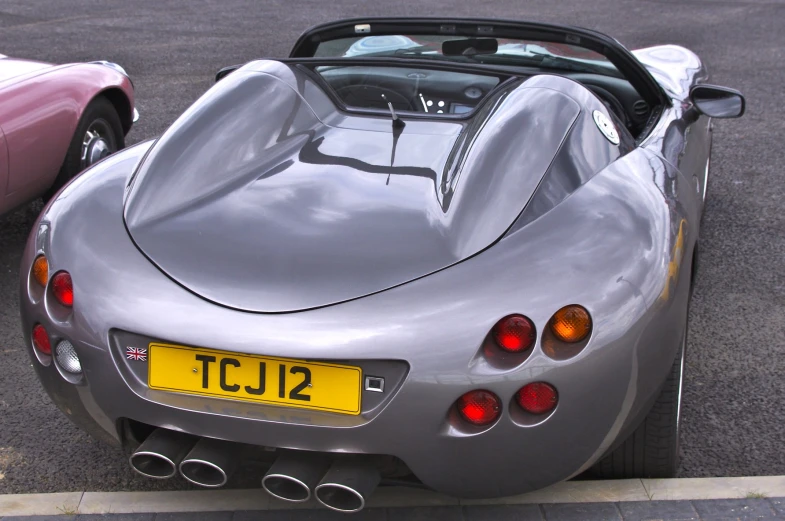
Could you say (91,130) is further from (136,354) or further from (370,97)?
(136,354)

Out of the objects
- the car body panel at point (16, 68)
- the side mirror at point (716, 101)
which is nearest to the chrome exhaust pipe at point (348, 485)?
the side mirror at point (716, 101)

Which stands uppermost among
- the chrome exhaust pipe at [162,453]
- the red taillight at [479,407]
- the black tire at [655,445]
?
the red taillight at [479,407]

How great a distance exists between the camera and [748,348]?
366cm

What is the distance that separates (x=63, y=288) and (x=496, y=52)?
2379 mm

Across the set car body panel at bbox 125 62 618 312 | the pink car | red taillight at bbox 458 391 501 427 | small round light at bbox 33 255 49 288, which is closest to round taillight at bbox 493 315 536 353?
red taillight at bbox 458 391 501 427

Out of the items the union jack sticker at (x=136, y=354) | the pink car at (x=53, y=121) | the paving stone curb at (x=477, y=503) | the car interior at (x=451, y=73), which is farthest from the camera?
the pink car at (x=53, y=121)

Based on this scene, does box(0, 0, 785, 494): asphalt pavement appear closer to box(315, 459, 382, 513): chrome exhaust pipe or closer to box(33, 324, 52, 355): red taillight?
box(33, 324, 52, 355): red taillight

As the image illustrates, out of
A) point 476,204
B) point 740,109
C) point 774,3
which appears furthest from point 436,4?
point 476,204

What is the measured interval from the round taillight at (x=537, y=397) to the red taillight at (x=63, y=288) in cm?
115

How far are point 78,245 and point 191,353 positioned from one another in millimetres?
516

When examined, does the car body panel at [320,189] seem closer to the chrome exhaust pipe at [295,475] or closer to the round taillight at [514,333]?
the round taillight at [514,333]

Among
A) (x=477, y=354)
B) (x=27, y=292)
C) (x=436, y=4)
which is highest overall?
(x=477, y=354)

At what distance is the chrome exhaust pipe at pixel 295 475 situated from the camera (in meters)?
2.21

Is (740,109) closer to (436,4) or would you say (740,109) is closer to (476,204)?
(476,204)
